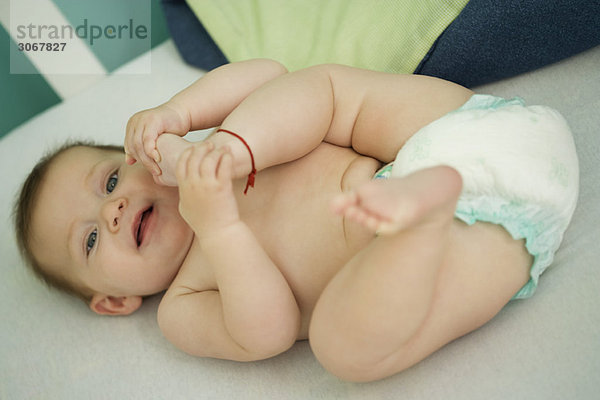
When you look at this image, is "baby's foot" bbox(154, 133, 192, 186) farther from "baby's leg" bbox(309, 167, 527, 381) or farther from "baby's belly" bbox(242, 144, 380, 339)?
"baby's leg" bbox(309, 167, 527, 381)

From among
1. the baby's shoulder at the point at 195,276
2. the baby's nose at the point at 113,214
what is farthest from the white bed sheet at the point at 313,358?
the baby's nose at the point at 113,214

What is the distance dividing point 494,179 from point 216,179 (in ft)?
1.43

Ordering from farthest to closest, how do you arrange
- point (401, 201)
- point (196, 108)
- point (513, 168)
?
point (196, 108), point (513, 168), point (401, 201)

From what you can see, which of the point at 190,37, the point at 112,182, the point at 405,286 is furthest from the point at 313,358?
the point at 190,37

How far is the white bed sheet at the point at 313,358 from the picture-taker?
0.80 m

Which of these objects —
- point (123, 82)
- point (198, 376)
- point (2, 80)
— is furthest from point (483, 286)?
point (2, 80)

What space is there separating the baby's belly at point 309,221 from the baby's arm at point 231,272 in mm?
51

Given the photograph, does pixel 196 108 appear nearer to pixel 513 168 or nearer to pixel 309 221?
pixel 309 221

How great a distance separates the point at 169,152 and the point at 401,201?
20.0 inches

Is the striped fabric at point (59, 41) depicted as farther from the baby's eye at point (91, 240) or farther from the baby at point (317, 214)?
the baby's eye at point (91, 240)

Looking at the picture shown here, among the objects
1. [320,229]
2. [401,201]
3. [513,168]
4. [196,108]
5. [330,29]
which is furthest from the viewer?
[330,29]

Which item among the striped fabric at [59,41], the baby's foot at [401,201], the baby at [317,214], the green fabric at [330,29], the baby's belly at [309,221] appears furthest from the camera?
the striped fabric at [59,41]

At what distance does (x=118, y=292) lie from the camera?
110 cm

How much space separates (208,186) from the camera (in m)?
0.81
